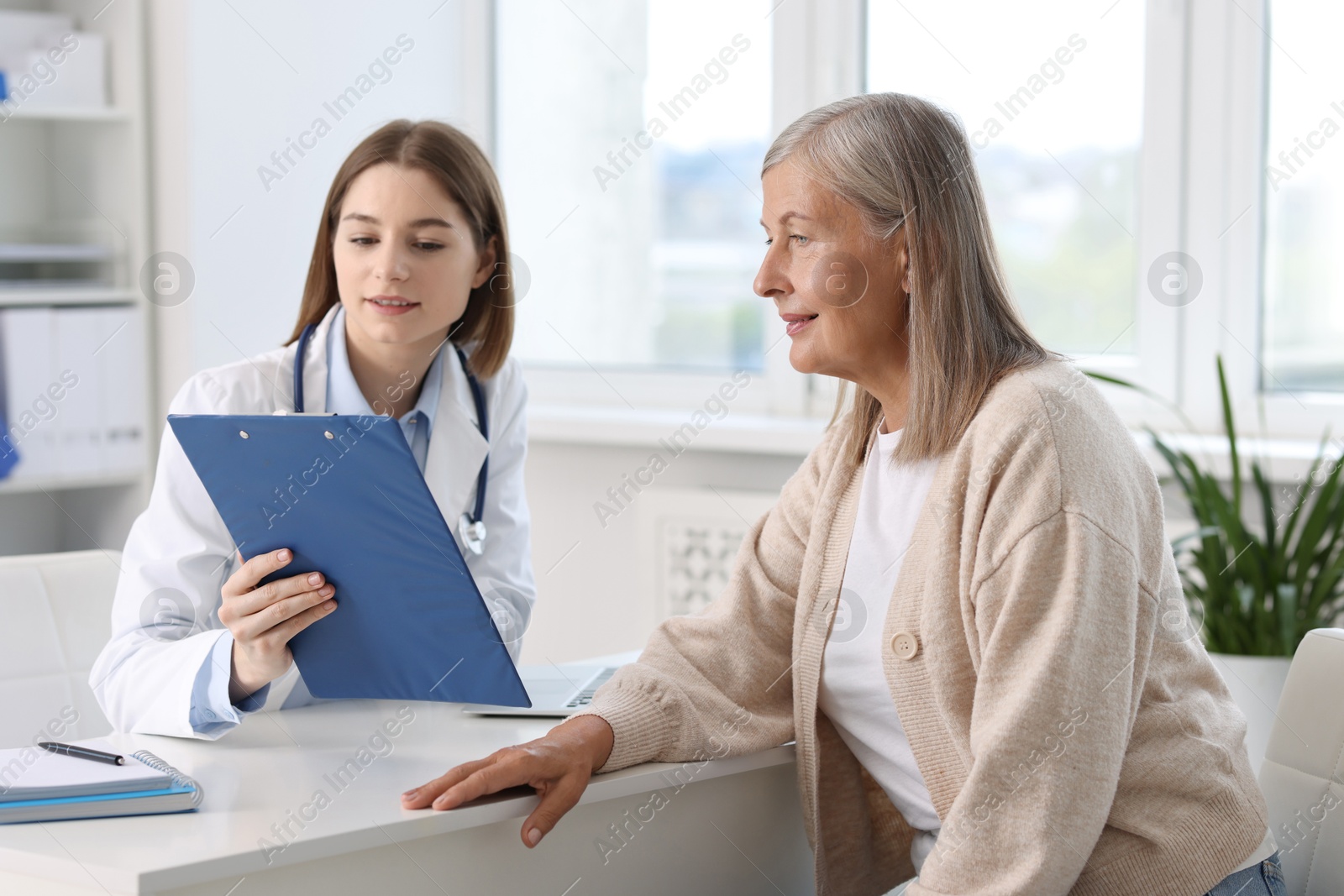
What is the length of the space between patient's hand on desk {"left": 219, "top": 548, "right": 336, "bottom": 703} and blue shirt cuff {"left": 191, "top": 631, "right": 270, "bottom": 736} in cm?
2

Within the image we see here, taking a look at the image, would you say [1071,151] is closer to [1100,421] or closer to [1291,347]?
[1291,347]

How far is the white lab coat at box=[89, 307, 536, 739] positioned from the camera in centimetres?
144

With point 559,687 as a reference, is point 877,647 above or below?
above

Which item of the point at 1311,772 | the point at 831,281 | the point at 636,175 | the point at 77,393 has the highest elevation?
the point at 636,175

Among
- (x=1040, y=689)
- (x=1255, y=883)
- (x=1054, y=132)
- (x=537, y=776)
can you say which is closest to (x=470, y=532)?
(x=537, y=776)

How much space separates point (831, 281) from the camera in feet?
4.54

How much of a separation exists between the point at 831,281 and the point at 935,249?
112mm

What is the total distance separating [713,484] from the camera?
2957mm

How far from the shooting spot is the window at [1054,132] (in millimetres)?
2619

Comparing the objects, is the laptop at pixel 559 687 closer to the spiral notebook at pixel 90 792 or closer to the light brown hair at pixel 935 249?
the spiral notebook at pixel 90 792

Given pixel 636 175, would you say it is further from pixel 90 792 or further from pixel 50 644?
pixel 90 792

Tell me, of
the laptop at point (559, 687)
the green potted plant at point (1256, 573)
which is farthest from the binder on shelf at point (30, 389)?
the green potted plant at point (1256, 573)

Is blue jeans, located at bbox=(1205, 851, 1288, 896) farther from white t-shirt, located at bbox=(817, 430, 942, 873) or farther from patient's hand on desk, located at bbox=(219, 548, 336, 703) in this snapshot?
patient's hand on desk, located at bbox=(219, 548, 336, 703)

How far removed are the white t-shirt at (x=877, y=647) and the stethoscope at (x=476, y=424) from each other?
60 cm
